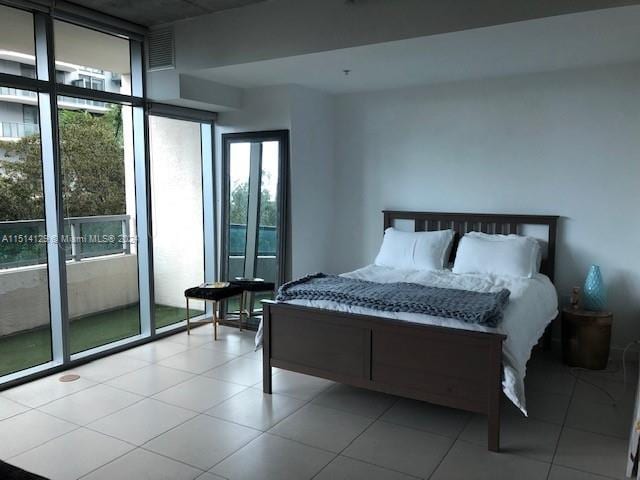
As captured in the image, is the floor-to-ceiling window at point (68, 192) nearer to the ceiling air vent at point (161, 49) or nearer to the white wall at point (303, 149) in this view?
the ceiling air vent at point (161, 49)

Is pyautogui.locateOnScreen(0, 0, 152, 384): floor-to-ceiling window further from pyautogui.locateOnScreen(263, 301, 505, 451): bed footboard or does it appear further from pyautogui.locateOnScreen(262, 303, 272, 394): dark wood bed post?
pyautogui.locateOnScreen(263, 301, 505, 451): bed footboard

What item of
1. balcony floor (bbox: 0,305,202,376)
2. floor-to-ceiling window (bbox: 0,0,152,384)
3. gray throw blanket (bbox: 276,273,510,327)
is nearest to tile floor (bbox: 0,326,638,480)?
balcony floor (bbox: 0,305,202,376)

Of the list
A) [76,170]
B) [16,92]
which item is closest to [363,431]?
[76,170]

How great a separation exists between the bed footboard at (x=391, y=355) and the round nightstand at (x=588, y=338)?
1.62 metres

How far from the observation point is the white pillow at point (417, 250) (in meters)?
4.74

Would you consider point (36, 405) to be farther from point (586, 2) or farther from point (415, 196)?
point (586, 2)

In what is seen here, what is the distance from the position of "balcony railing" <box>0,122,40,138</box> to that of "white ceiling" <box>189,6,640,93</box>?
1422 mm

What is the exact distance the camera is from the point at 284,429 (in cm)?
317

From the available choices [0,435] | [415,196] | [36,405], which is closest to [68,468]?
[0,435]

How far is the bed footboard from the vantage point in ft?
9.73

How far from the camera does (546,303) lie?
13.1 ft

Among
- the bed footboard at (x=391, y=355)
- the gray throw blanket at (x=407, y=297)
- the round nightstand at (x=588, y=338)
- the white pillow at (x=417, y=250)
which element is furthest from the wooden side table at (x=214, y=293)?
the round nightstand at (x=588, y=338)

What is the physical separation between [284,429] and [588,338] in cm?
253

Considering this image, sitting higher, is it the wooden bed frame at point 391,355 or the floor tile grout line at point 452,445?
the wooden bed frame at point 391,355
